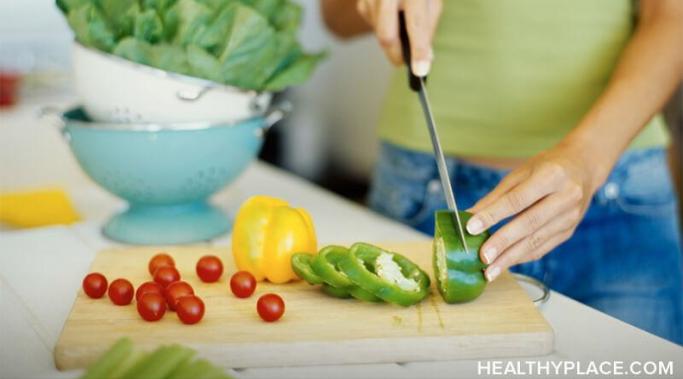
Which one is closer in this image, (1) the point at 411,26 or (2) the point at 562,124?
(1) the point at 411,26

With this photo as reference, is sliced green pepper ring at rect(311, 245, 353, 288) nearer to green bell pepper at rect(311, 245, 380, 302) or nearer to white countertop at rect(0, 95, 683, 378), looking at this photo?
green bell pepper at rect(311, 245, 380, 302)

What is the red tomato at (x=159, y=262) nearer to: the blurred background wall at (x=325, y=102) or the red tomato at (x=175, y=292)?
the red tomato at (x=175, y=292)

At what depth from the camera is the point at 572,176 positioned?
43.5 inches

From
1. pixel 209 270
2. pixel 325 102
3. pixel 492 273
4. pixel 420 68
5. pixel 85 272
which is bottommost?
pixel 325 102

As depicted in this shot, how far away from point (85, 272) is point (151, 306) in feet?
0.98

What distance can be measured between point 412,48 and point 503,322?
0.44 m

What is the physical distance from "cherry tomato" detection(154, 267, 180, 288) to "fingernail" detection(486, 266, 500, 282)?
0.38 meters

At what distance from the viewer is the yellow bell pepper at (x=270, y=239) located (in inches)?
43.1

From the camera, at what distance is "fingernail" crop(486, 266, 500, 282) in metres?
1.01

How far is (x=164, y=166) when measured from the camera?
1295 mm

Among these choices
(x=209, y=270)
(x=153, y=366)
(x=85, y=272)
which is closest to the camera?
(x=153, y=366)

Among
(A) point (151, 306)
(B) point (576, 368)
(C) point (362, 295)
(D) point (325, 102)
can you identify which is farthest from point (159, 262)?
(D) point (325, 102)

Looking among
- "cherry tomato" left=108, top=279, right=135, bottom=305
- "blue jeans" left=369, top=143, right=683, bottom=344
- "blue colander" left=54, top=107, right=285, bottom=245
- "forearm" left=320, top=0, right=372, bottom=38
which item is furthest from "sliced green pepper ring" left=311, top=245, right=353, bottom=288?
"forearm" left=320, top=0, right=372, bottom=38

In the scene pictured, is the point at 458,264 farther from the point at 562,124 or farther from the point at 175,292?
the point at 562,124
